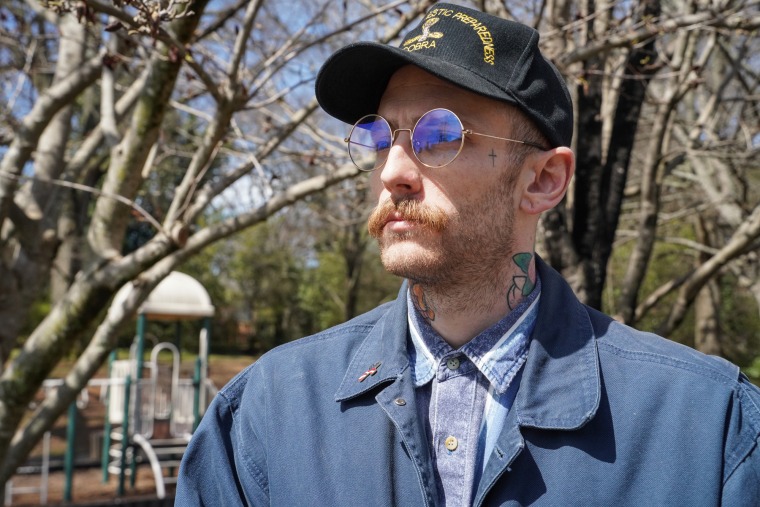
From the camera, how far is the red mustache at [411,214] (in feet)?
5.75

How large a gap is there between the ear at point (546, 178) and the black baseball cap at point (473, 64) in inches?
1.3

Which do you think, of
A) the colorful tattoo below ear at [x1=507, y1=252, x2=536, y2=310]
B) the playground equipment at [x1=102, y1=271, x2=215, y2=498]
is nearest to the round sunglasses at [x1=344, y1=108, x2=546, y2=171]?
the colorful tattoo below ear at [x1=507, y1=252, x2=536, y2=310]

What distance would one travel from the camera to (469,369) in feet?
5.82

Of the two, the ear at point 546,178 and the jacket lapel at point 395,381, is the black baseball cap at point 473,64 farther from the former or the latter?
the jacket lapel at point 395,381

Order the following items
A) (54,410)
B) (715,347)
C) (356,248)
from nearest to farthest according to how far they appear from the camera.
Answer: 1. (54,410)
2. (715,347)
3. (356,248)

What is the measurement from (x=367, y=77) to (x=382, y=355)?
2.09ft

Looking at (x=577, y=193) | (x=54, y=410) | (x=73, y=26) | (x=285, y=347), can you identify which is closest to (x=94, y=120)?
(x=73, y=26)

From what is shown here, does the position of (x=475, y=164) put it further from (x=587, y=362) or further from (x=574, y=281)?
(x=574, y=281)

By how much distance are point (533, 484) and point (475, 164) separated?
67 centimetres

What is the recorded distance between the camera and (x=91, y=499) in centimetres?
1095

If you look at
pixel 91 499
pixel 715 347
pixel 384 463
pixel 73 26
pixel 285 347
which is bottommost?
pixel 91 499

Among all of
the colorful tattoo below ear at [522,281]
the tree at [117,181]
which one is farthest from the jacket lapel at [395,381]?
the tree at [117,181]

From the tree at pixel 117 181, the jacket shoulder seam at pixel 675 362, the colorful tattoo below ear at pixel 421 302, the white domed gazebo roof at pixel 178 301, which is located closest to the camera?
the jacket shoulder seam at pixel 675 362

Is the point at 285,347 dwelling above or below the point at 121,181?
below
